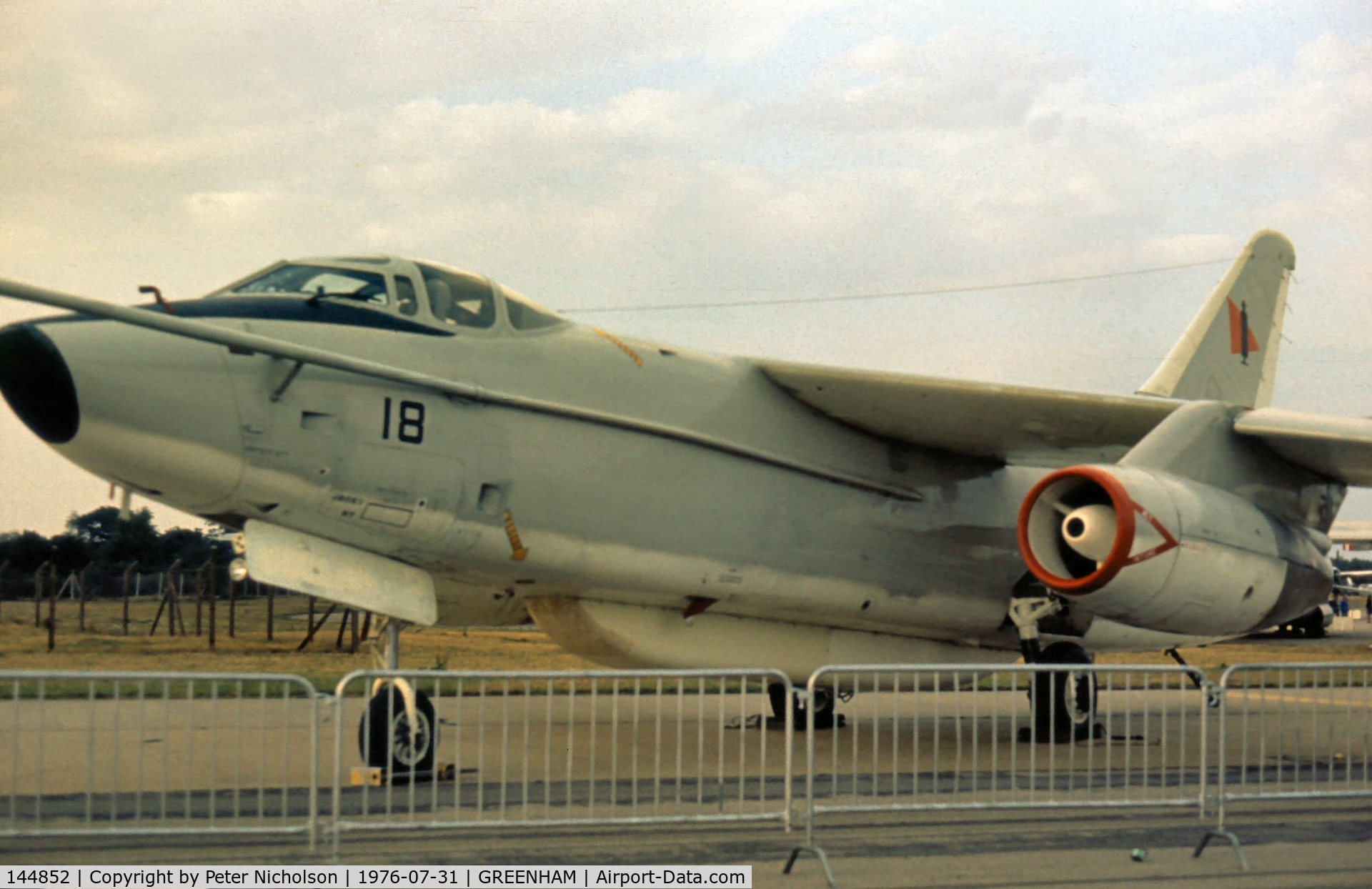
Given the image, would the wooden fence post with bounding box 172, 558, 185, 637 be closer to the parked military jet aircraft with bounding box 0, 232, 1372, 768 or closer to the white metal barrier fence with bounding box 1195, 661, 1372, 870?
the parked military jet aircraft with bounding box 0, 232, 1372, 768

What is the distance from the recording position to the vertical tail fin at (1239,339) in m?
13.2

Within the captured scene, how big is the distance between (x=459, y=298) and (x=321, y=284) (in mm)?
791

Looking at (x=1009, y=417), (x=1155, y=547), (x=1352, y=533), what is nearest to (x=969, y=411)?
(x=1009, y=417)

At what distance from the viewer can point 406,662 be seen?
19.4 m

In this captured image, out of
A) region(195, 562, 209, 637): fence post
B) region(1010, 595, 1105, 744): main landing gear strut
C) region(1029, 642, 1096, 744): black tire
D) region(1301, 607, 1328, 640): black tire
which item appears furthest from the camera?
region(1301, 607, 1328, 640): black tire

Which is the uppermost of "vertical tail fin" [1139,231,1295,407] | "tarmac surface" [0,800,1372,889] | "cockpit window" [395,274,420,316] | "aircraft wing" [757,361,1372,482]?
"vertical tail fin" [1139,231,1295,407]

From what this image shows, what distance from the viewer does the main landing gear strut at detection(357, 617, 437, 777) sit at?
734 cm

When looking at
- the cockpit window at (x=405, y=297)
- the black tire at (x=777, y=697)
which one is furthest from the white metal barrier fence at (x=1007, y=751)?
the cockpit window at (x=405, y=297)

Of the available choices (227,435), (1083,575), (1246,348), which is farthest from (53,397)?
(1246,348)

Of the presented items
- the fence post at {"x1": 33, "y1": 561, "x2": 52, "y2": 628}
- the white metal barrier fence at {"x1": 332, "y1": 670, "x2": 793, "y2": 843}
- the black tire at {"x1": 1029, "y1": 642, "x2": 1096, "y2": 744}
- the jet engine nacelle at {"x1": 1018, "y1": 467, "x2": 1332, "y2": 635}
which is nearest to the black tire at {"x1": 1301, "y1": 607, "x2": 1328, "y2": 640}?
the black tire at {"x1": 1029, "y1": 642, "x2": 1096, "y2": 744}

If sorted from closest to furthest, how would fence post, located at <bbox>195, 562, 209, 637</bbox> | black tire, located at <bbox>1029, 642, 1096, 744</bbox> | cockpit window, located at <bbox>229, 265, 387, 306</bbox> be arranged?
cockpit window, located at <bbox>229, 265, 387, 306</bbox>, black tire, located at <bbox>1029, 642, 1096, 744</bbox>, fence post, located at <bbox>195, 562, 209, 637</bbox>

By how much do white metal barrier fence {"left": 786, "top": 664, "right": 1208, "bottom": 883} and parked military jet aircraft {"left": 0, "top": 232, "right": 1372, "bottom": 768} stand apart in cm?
65

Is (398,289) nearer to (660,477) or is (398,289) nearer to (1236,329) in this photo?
(660,477)

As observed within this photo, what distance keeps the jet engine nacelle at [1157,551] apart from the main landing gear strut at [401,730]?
12.8ft
